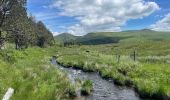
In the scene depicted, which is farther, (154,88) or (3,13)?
(3,13)

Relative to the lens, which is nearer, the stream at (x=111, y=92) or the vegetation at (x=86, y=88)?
the stream at (x=111, y=92)

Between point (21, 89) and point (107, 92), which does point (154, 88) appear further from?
point (21, 89)

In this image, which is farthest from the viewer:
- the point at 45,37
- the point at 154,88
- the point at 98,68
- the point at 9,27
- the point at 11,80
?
the point at 45,37

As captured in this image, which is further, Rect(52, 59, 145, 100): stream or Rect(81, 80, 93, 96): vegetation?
Rect(81, 80, 93, 96): vegetation

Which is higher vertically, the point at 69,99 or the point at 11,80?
the point at 11,80

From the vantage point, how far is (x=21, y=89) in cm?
1628

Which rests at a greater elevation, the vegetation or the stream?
the vegetation

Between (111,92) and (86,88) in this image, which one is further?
(111,92)

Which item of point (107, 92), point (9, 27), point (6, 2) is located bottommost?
point (107, 92)

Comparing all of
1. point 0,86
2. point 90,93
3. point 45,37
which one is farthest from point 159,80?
point 45,37

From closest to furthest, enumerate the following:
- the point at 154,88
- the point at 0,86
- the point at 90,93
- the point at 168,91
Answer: the point at 0,86
the point at 168,91
the point at 154,88
the point at 90,93

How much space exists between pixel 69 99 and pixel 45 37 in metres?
135

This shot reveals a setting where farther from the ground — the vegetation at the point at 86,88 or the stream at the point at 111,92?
the vegetation at the point at 86,88

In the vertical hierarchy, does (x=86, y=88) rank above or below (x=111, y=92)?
above
